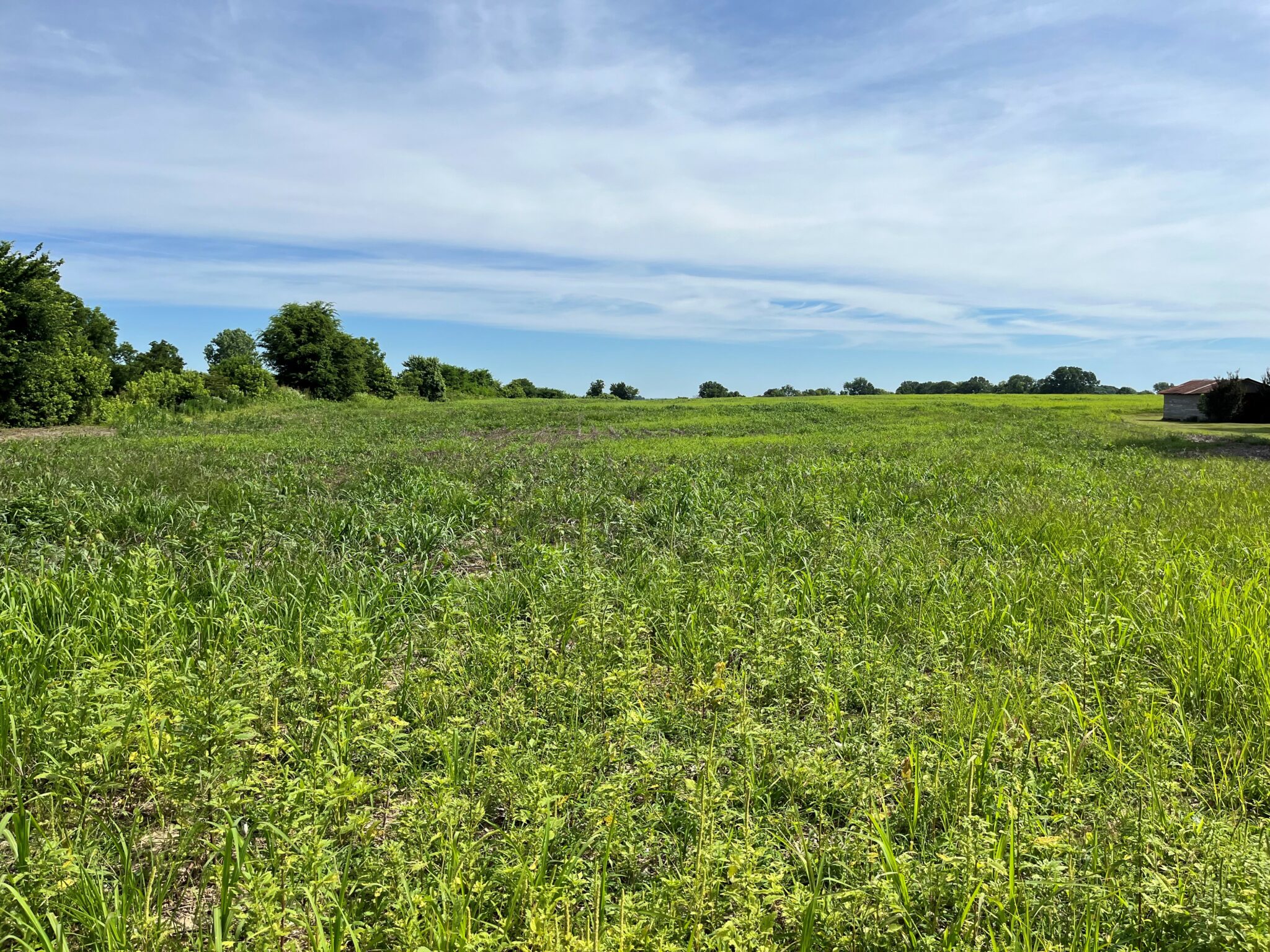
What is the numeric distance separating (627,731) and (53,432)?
25.7 m

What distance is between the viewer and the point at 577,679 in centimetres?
362

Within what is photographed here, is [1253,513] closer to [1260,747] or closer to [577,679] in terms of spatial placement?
[1260,747]

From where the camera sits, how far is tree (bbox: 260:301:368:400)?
49625 millimetres

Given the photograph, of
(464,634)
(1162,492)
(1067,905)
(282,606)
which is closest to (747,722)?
(1067,905)

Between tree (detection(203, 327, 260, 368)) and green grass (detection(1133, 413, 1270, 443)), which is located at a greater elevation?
tree (detection(203, 327, 260, 368))

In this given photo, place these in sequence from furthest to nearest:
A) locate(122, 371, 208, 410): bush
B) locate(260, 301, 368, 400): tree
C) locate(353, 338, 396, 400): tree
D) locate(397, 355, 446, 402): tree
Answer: locate(397, 355, 446, 402): tree → locate(353, 338, 396, 400): tree → locate(260, 301, 368, 400): tree → locate(122, 371, 208, 410): bush

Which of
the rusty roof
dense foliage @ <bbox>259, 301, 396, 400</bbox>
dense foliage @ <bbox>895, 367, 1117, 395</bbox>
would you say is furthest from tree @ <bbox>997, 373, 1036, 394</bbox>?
dense foliage @ <bbox>259, 301, 396, 400</bbox>

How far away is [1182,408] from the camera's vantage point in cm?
4100

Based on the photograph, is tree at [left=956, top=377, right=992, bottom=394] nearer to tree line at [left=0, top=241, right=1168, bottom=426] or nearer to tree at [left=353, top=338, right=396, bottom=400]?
tree line at [left=0, top=241, right=1168, bottom=426]

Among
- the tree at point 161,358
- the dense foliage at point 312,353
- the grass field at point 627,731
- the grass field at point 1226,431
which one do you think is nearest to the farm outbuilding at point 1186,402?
the grass field at point 1226,431

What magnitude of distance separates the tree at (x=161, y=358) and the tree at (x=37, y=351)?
191 ft

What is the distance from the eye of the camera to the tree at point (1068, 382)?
294ft

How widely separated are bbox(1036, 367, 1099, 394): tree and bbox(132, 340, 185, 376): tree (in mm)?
115031

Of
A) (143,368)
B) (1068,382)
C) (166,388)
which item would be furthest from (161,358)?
(1068,382)
